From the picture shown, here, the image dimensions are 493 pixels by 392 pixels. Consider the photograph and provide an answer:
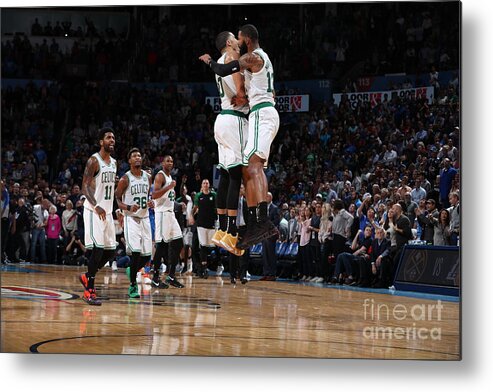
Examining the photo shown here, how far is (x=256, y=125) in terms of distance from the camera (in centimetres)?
692

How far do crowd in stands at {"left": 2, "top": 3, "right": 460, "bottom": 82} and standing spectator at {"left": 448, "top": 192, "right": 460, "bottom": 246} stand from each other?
0.99 metres

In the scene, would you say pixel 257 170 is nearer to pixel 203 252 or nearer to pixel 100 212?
pixel 203 252

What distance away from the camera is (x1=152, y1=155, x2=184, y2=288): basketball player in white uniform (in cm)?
760

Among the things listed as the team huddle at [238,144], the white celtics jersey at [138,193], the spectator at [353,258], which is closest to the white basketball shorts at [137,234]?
the white celtics jersey at [138,193]

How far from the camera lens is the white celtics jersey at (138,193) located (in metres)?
7.88

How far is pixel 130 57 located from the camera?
7430mm

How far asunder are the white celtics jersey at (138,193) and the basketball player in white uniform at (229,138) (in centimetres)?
96

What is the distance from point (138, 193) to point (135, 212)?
236mm

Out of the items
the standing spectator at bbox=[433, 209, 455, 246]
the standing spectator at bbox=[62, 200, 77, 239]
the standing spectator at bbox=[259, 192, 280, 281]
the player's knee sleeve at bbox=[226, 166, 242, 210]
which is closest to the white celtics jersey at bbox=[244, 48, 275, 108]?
the player's knee sleeve at bbox=[226, 166, 242, 210]

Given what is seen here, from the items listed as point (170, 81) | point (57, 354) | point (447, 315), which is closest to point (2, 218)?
point (57, 354)

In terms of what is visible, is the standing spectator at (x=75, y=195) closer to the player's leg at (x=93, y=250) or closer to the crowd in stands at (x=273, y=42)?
the player's leg at (x=93, y=250)

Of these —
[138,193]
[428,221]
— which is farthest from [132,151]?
[428,221]

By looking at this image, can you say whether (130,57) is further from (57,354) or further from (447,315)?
(447,315)

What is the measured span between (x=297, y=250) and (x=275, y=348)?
932 millimetres
